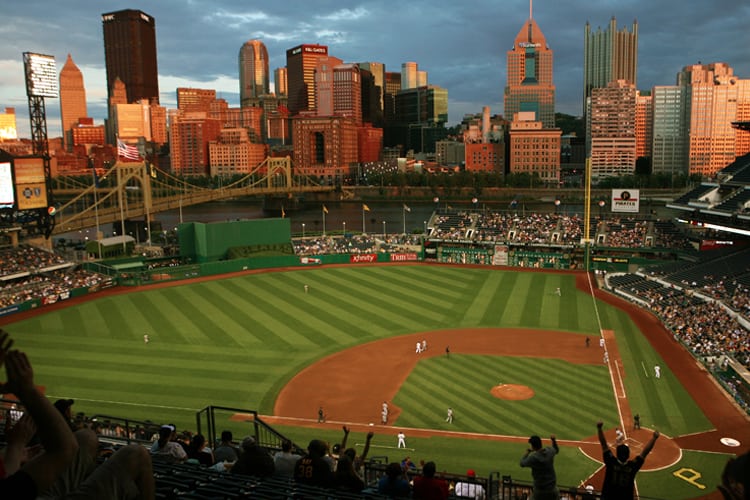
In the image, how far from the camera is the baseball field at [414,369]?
23.6 meters

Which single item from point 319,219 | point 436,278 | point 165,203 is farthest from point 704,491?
point 319,219

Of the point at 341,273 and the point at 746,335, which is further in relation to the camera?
the point at 341,273

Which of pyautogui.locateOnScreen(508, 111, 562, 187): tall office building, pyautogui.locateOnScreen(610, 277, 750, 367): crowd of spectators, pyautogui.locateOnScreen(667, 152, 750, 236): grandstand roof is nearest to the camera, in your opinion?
pyautogui.locateOnScreen(610, 277, 750, 367): crowd of spectators

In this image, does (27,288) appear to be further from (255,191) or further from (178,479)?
(255,191)

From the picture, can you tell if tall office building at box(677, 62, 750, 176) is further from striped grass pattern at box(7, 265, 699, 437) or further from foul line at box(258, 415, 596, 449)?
foul line at box(258, 415, 596, 449)

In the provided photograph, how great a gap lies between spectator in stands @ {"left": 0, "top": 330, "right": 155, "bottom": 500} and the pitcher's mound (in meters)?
24.7

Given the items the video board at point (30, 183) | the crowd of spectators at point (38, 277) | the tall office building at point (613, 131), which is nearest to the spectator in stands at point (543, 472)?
the crowd of spectators at point (38, 277)

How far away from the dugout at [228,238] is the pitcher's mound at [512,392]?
3879cm

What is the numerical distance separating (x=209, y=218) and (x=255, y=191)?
11794 millimetres

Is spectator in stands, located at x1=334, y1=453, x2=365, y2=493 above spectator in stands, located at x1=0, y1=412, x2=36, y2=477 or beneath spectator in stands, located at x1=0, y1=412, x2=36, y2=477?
beneath

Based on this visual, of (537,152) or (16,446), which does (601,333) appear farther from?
(537,152)

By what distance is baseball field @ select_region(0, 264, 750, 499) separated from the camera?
77.3ft

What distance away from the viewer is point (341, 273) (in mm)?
58500

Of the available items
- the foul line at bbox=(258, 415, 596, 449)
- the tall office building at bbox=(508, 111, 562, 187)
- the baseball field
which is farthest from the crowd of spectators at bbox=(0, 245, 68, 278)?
the tall office building at bbox=(508, 111, 562, 187)
